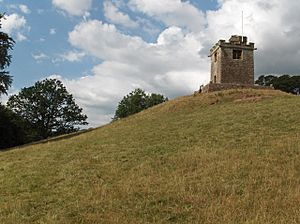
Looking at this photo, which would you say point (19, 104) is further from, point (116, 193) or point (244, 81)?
point (116, 193)

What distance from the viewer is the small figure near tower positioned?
50.4m

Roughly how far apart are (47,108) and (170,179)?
2386 inches

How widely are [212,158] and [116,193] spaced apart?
4805 millimetres

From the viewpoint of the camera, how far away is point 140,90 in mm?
89312

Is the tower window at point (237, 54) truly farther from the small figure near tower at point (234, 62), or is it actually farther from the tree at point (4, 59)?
the tree at point (4, 59)

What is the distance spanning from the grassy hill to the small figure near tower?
2656 centimetres

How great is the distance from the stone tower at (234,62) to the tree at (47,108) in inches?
1169

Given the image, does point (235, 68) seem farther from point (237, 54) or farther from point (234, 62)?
point (237, 54)

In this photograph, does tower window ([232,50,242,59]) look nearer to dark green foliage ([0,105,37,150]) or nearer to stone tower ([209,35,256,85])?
stone tower ([209,35,256,85])

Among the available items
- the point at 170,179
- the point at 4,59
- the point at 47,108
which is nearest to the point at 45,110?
the point at 47,108

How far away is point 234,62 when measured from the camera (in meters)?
50.9

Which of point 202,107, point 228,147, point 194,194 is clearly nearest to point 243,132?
point 228,147

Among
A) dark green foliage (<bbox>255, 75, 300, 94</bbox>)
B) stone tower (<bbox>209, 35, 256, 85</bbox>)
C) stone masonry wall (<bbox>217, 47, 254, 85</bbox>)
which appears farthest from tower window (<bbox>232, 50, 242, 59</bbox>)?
dark green foliage (<bbox>255, 75, 300, 94</bbox>)

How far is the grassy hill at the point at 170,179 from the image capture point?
10.2 m
